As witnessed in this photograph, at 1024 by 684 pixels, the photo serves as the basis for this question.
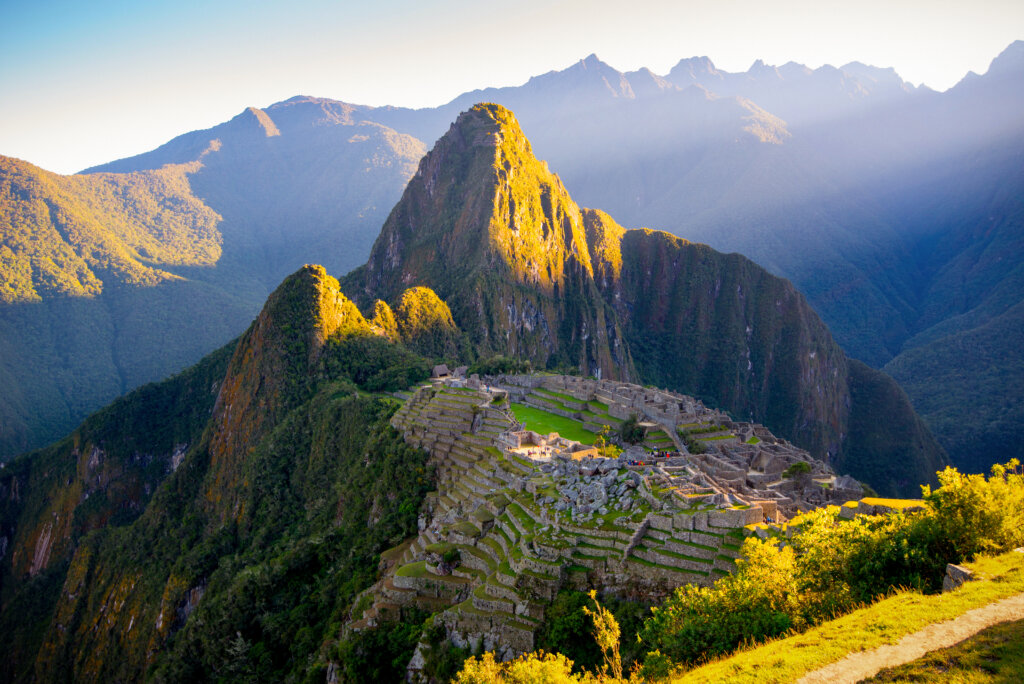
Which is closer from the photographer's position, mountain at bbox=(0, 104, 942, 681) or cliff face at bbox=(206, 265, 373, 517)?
mountain at bbox=(0, 104, 942, 681)

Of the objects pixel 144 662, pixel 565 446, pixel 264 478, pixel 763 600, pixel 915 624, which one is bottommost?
pixel 144 662

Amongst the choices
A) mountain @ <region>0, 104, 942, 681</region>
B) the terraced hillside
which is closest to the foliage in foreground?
the terraced hillside

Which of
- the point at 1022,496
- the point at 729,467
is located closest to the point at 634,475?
the point at 1022,496

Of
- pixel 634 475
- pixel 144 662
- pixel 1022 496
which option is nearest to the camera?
pixel 1022 496

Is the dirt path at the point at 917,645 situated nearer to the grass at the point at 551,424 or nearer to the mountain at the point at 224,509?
the mountain at the point at 224,509

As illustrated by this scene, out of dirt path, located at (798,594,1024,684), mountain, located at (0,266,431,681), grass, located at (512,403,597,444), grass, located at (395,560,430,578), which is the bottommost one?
mountain, located at (0,266,431,681)

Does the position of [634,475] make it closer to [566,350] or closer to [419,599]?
[419,599]

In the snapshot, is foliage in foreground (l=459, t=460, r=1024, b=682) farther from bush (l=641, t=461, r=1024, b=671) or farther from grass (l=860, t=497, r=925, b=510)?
grass (l=860, t=497, r=925, b=510)

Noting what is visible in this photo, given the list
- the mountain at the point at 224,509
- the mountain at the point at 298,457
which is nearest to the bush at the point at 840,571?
the mountain at the point at 298,457
